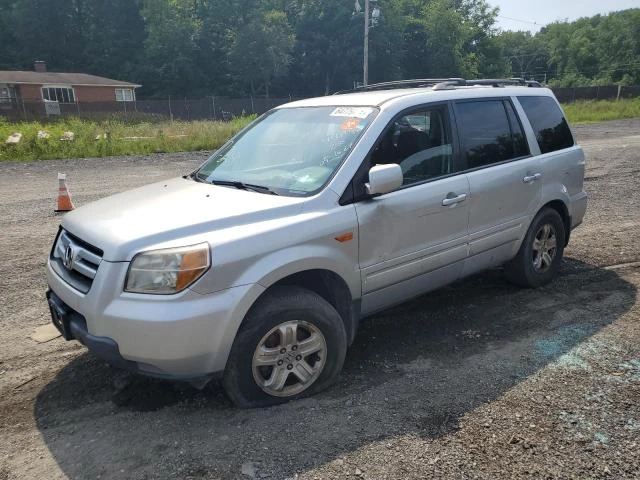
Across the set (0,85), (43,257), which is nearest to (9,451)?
(43,257)

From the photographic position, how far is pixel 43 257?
20.2 feet

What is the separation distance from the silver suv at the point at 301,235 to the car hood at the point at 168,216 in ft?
0.04

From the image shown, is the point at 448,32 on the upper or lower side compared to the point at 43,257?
upper

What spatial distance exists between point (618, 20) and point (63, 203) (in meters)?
104

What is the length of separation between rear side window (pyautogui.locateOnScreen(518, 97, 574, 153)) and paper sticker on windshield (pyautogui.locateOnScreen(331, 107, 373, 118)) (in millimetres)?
1906

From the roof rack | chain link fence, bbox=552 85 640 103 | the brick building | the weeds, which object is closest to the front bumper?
the roof rack

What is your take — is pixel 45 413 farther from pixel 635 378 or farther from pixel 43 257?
pixel 635 378

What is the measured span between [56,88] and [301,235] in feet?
169

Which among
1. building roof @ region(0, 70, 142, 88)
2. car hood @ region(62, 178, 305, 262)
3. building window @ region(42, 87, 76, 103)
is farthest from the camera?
building window @ region(42, 87, 76, 103)

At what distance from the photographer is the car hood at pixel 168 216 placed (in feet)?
9.63

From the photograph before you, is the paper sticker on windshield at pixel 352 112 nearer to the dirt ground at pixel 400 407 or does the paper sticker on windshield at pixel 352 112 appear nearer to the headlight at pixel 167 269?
the headlight at pixel 167 269

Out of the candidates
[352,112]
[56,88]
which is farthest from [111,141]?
[56,88]

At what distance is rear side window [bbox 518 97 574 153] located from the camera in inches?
196

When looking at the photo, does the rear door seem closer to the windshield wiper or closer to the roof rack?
the roof rack
